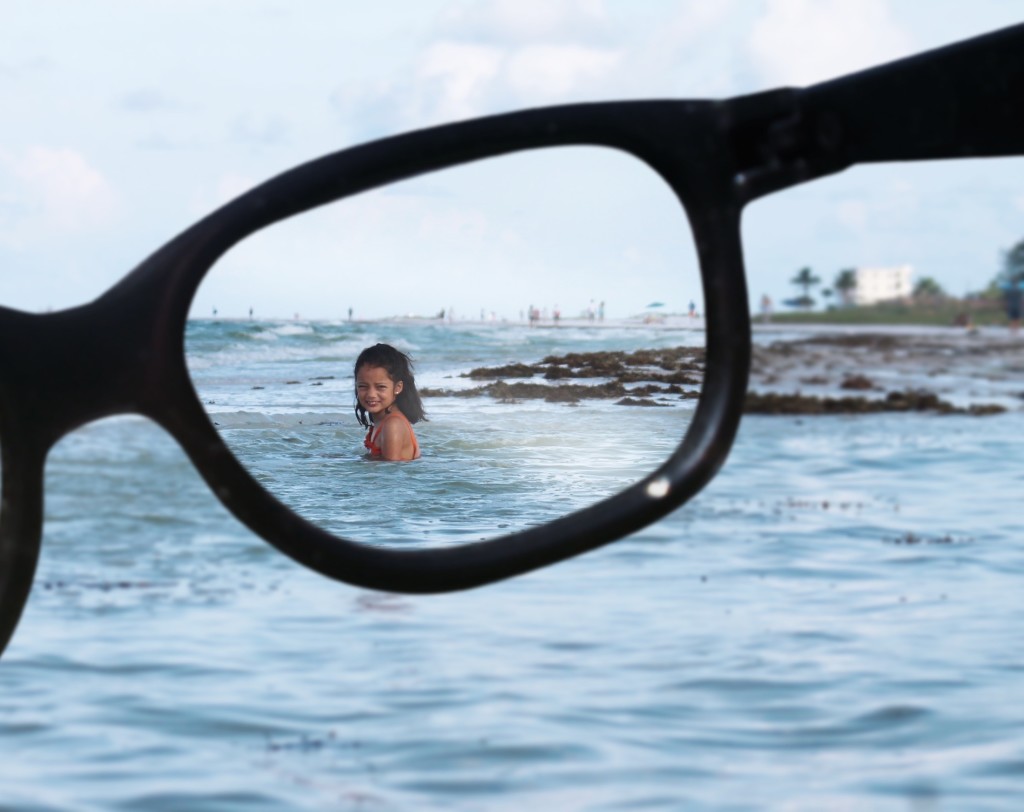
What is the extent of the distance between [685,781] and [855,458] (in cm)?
523

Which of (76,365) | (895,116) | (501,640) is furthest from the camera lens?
(501,640)

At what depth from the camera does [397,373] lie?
0.82 meters

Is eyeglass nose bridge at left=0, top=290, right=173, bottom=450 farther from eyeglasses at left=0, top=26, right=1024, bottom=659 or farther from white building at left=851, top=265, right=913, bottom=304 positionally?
white building at left=851, top=265, right=913, bottom=304

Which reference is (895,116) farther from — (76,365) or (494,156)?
(76,365)

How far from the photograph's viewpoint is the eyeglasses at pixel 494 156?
0.64 m

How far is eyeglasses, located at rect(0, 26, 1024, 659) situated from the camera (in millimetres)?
639

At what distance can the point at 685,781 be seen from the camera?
2.60m

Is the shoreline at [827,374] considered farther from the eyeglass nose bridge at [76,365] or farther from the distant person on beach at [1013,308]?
the eyeglass nose bridge at [76,365]

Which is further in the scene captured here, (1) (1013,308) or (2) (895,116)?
(1) (1013,308)

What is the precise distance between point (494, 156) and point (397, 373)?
16 centimetres

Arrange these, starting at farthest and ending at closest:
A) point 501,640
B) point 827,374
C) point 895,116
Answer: point 501,640
point 827,374
point 895,116

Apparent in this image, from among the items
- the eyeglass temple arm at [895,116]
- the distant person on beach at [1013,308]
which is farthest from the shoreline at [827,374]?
the eyeglass temple arm at [895,116]

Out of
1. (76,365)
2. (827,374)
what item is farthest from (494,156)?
(827,374)

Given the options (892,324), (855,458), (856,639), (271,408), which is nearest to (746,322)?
(271,408)
